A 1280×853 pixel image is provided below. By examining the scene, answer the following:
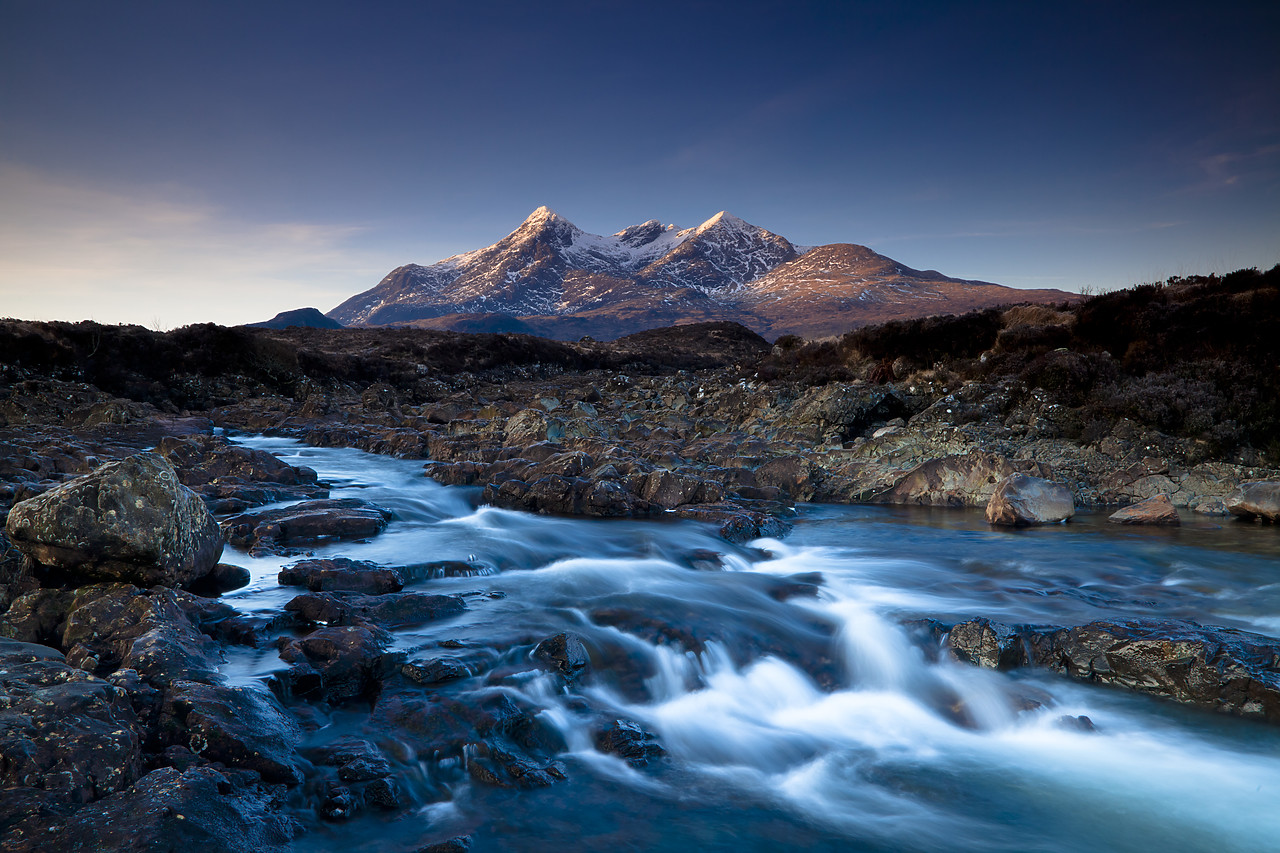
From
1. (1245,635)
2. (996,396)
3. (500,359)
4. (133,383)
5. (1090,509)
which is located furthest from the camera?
(500,359)

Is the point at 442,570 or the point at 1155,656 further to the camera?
the point at 442,570

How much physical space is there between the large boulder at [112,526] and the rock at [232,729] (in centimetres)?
199

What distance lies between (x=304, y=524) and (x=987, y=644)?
26.8 ft

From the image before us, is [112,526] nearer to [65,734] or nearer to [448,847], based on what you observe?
[65,734]

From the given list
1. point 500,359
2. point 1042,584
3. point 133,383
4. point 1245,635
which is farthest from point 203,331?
point 1245,635

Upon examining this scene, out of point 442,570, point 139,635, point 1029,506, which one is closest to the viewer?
point 139,635

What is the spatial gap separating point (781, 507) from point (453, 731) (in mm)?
8743

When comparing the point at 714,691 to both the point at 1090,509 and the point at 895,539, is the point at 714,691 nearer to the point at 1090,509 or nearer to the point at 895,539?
the point at 895,539

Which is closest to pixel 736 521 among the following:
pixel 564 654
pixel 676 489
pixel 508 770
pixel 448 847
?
pixel 676 489

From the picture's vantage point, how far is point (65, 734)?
3.17 m

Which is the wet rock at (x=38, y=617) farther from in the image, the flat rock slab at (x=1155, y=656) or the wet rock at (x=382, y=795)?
the flat rock slab at (x=1155, y=656)

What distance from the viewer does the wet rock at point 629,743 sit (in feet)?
15.5

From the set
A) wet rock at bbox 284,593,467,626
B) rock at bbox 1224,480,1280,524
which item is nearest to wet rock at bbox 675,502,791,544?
wet rock at bbox 284,593,467,626

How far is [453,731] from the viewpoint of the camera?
4.44 meters
